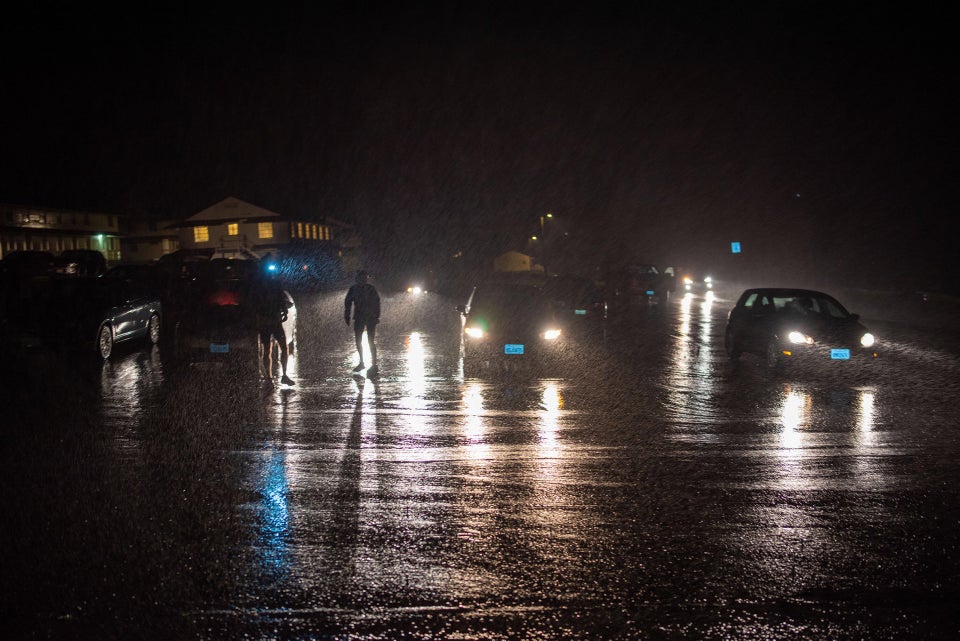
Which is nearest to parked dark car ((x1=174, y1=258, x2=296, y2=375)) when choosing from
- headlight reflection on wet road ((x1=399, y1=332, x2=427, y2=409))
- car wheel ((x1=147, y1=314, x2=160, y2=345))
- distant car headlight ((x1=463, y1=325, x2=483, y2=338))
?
headlight reflection on wet road ((x1=399, y1=332, x2=427, y2=409))

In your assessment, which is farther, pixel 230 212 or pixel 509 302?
pixel 230 212

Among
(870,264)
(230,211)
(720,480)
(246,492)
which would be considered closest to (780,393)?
(720,480)

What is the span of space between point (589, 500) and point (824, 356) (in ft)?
30.2

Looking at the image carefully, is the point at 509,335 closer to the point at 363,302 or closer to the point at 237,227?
the point at 363,302

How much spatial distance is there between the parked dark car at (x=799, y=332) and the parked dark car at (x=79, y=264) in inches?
899

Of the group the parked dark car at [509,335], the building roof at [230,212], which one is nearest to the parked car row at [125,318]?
the parked dark car at [509,335]

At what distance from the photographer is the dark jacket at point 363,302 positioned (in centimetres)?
1327

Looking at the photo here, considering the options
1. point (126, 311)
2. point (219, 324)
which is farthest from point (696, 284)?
point (219, 324)

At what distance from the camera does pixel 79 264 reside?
93.8 ft

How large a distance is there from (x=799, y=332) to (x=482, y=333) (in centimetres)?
581

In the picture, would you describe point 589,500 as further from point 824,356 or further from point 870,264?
point 870,264

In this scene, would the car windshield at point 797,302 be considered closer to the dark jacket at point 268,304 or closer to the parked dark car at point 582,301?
the parked dark car at point 582,301

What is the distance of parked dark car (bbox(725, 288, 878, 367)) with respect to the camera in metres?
13.6

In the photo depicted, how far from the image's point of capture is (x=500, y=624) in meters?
3.95
